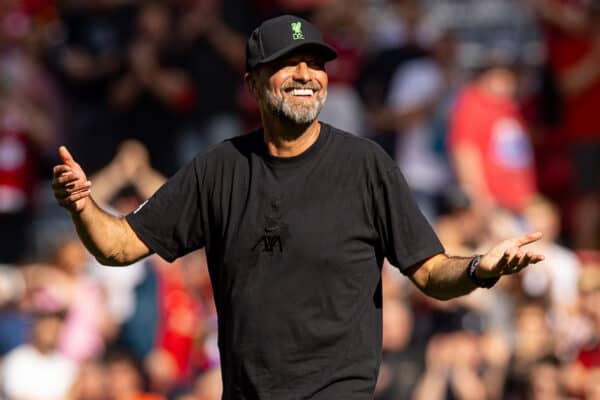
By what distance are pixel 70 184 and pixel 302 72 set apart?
89 centimetres

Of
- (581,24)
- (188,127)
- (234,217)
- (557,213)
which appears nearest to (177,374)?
(188,127)

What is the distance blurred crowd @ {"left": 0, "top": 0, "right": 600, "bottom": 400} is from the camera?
930cm

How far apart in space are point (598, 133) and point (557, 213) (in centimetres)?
73

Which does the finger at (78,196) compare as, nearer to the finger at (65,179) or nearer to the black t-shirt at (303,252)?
the finger at (65,179)

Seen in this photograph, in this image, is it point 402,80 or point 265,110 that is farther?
point 402,80

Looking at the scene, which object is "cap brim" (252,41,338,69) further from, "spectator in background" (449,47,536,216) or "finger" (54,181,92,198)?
"spectator in background" (449,47,536,216)

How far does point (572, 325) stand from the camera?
358 inches

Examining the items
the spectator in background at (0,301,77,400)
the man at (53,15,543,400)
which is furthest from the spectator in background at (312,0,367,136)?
the man at (53,15,543,400)

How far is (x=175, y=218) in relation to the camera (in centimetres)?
515

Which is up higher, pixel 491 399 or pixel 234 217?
pixel 234 217

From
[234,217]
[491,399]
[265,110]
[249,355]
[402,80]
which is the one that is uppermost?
[402,80]

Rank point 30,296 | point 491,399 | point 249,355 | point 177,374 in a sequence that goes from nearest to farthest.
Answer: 1. point 249,355
2. point 491,399
3. point 177,374
4. point 30,296

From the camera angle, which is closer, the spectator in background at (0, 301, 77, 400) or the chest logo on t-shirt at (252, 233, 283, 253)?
the chest logo on t-shirt at (252, 233, 283, 253)

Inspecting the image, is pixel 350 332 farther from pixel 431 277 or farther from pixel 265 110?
pixel 265 110
